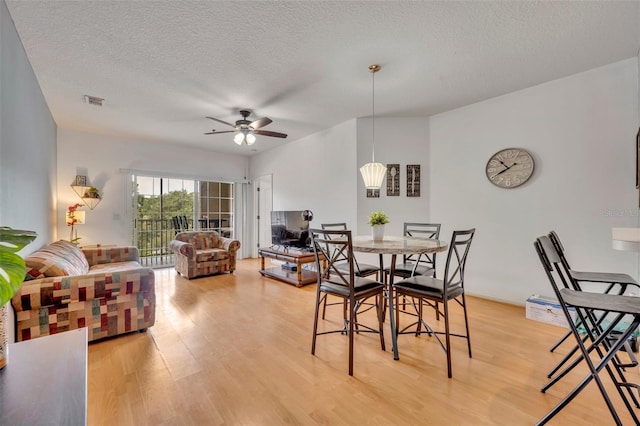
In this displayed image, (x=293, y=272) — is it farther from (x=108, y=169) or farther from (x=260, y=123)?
(x=108, y=169)

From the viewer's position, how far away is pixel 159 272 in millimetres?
5168

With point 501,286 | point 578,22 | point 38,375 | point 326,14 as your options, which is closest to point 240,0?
point 326,14

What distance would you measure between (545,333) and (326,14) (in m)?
3.34

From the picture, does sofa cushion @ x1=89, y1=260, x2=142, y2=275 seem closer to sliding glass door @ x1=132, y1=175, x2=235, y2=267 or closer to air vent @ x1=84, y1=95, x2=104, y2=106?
sliding glass door @ x1=132, y1=175, x2=235, y2=267

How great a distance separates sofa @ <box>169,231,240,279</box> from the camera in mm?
4590

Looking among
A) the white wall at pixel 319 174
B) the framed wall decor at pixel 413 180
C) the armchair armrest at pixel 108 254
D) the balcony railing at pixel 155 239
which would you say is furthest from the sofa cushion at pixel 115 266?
the framed wall decor at pixel 413 180

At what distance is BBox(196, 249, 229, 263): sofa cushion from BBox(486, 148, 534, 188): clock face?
→ 4.32m

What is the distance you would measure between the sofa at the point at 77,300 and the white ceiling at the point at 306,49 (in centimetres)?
187

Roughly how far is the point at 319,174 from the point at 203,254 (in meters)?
2.46

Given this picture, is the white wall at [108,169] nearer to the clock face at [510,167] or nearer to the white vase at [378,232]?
the white vase at [378,232]

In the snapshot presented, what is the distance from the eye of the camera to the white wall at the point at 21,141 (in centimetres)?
193

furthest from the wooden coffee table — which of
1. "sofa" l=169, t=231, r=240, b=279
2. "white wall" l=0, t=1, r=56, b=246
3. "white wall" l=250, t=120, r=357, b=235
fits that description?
"white wall" l=0, t=1, r=56, b=246

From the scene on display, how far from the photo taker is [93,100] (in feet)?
11.2

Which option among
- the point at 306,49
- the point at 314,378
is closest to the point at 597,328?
the point at 314,378
